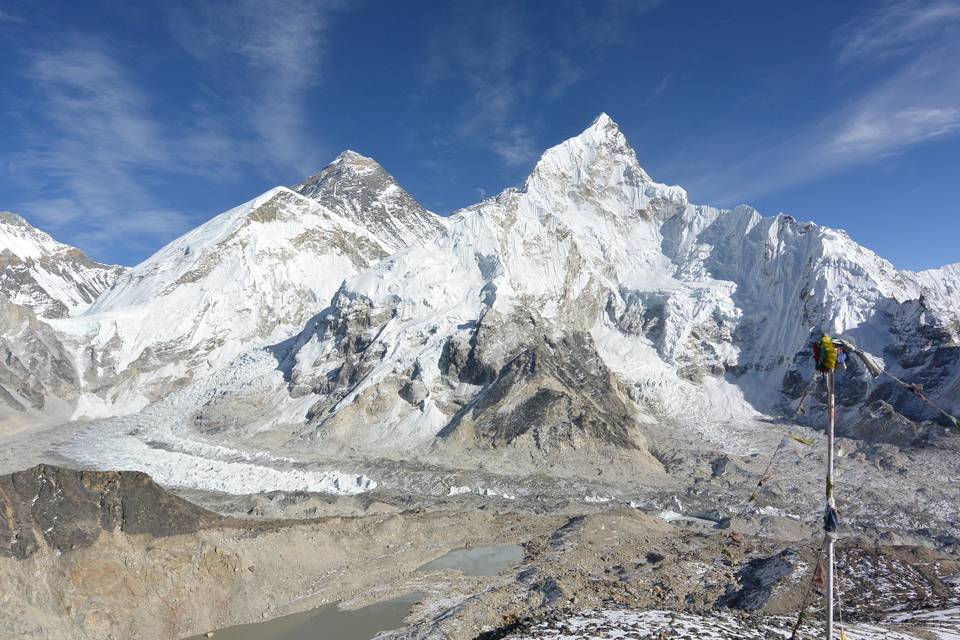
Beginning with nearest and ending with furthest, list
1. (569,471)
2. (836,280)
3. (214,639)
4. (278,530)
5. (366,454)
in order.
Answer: (214,639) < (278,530) < (569,471) < (366,454) < (836,280)

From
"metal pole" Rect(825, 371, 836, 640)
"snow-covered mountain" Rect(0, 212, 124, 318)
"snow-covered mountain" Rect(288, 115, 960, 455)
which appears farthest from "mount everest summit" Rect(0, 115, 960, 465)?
"metal pole" Rect(825, 371, 836, 640)

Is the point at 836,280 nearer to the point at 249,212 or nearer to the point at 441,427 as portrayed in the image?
the point at 441,427

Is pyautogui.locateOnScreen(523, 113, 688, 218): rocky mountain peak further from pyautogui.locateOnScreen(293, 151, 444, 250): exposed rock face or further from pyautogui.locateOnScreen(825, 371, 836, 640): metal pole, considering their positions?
pyautogui.locateOnScreen(825, 371, 836, 640): metal pole

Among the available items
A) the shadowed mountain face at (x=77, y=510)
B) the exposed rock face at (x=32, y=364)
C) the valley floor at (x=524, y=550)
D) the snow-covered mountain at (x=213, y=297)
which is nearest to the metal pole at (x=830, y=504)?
the valley floor at (x=524, y=550)

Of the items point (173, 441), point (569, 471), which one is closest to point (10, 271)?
point (173, 441)

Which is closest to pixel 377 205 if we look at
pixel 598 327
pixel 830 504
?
pixel 598 327

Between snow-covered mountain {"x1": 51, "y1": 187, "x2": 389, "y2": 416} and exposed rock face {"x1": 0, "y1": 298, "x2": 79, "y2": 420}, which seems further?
snow-covered mountain {"x1": 51, "y1": 187, "x2": 389, "y2": 416}

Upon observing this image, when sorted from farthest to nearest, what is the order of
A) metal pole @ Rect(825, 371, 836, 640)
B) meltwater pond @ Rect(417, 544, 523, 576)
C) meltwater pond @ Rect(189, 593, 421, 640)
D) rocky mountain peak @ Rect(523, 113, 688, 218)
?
rocky mountain peak @ Rect(523, 113, 688, 218) < meltwater pond @ Rect(417, 544, 523, 576) < meltwater pond @ Rect(189, 593, 421, 640) < metal pole @ Rect(825, 371, 836, 640)
